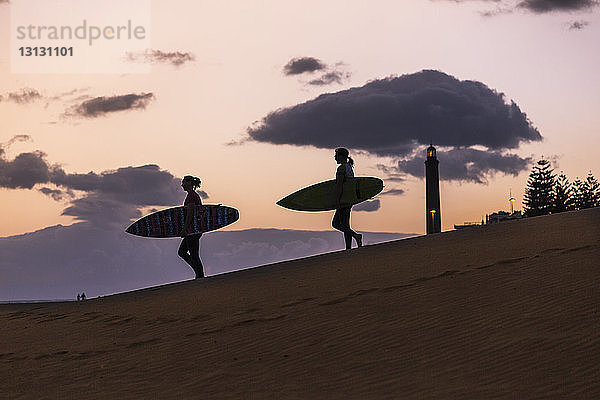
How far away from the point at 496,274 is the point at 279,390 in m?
4.74

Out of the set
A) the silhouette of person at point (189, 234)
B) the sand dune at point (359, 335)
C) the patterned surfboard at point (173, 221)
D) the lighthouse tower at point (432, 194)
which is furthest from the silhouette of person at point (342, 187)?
the lighthouse tower at point (432, 194)

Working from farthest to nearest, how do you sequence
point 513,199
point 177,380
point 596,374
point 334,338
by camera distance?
point 513,199, point 334,338, point 177,380, point 596,374

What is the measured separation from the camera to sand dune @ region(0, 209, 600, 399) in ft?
22.1

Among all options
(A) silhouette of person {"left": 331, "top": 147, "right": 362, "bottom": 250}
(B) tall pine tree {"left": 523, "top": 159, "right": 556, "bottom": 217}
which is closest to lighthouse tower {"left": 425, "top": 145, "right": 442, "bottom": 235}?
(B) tall pine tree {"left": 523, "top": 159, "right": 556, "bottom": 217}

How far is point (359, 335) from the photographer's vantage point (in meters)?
8.41

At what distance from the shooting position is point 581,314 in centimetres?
797

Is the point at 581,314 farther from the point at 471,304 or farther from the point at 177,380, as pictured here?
the point at 177,380

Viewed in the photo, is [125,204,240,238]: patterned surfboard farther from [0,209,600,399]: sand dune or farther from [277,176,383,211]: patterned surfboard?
[0,209,600,399]: sand dune

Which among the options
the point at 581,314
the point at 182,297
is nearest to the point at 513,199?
the point at 182,297

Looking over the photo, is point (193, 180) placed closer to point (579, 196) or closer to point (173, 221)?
point (173, 221)

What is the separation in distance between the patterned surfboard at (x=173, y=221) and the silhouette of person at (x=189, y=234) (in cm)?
381

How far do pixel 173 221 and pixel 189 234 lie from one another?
4700mm

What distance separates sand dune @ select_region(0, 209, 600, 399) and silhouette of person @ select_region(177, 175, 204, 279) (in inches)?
56.6

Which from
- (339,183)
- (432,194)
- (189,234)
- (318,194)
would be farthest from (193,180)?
(432,194)
